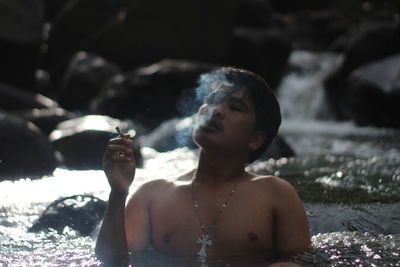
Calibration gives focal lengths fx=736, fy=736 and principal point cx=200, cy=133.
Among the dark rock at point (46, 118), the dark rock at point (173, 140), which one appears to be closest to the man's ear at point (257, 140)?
the dark rock at point (173, 140)

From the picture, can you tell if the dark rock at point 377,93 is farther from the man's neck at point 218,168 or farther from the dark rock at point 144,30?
the man's neck at point 218,168

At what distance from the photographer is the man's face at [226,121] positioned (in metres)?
3.42

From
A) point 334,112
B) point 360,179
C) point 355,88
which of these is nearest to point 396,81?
point 355,88

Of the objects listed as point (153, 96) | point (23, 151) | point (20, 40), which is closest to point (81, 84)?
point (20, 40)

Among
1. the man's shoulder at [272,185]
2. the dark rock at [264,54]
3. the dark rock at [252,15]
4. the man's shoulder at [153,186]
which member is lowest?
the man's shoulder at [272,185]

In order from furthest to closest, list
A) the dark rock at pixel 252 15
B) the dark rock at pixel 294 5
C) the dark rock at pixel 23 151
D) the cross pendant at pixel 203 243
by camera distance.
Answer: the dark rock at pixel 294 5 → the dark rock at pixel 252 15 → the dark rock at pixel 23 151 → the cross pendant at pixel 203 243

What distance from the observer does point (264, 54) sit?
17312mm

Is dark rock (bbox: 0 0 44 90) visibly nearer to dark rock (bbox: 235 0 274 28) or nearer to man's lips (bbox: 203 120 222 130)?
dark rock (bbox: 235 0 274 28)

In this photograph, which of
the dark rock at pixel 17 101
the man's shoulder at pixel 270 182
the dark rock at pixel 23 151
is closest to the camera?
the man's shoulder at pixel 270 182

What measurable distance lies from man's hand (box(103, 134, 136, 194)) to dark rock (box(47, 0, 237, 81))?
13.6m

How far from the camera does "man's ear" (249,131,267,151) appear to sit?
3.58 metres

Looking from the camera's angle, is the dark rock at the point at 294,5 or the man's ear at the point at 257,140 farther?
the dark rock at the point at 294,5

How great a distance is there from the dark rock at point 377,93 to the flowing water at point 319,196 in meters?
0.53

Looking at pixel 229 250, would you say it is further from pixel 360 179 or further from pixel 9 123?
pixel 9 123
